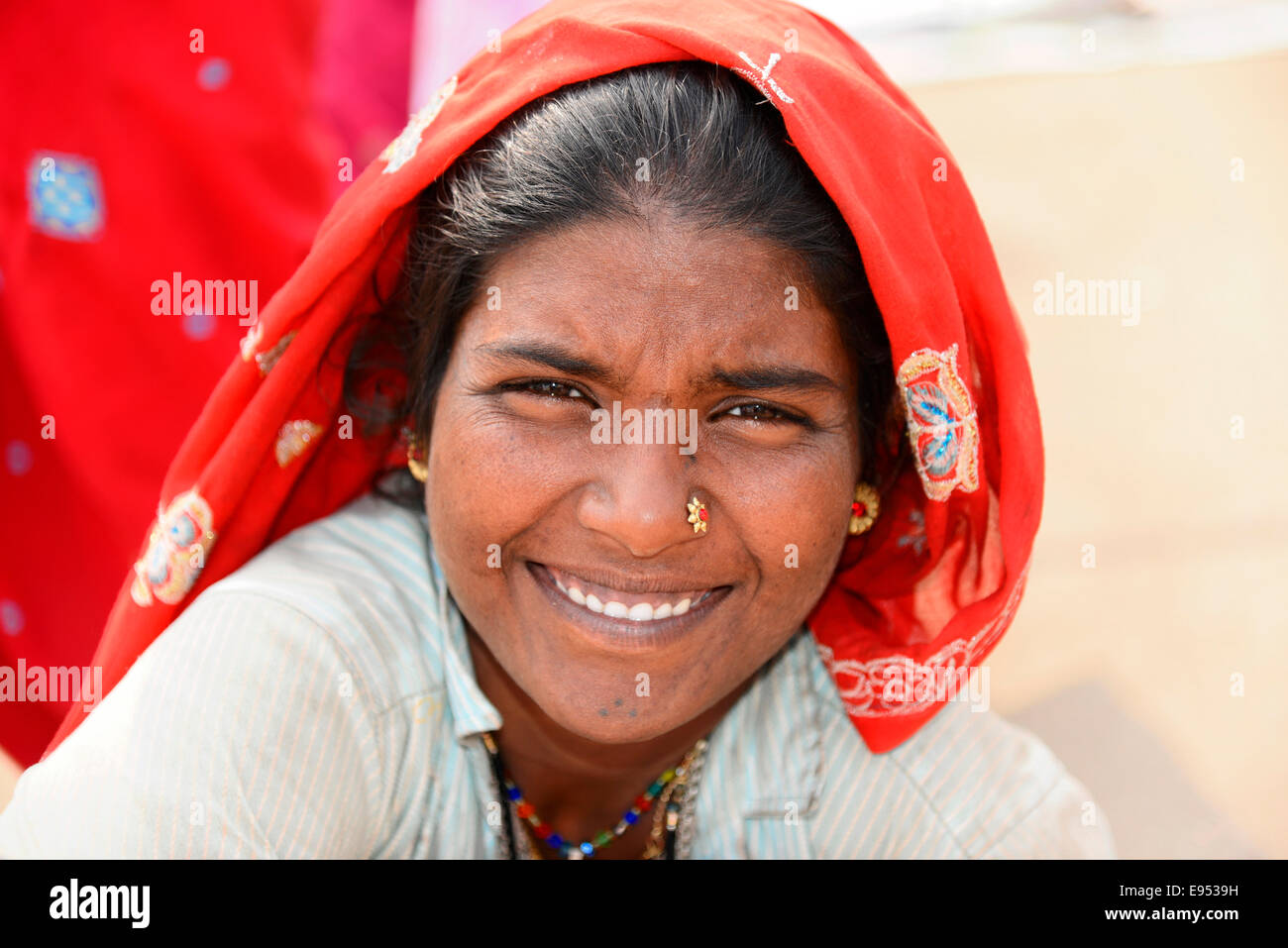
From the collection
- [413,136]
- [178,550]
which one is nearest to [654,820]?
[178,550]

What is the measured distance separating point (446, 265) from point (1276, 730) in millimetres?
2057

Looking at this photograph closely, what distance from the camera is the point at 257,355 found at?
1.49 meters

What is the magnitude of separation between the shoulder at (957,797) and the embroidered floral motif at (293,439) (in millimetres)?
805

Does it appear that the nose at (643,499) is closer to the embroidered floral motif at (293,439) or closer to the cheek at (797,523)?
the cheek at (797,523)

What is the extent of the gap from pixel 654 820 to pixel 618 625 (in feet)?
1.48

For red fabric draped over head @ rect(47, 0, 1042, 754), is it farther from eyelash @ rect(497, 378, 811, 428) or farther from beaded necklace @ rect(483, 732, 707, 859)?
beaded necklace @ rect(483, 732, 707, 859)

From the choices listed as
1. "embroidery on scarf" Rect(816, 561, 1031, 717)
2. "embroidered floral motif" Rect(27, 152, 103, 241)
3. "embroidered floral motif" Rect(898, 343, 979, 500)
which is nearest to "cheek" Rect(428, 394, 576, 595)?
"embroidered floral motif" Rect(898, 343, 979, 500)

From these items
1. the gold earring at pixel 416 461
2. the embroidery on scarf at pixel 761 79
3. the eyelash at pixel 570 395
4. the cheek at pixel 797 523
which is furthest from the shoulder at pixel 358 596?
the embroidery on scarf at pixel 761 79

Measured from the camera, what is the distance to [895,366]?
144 cm

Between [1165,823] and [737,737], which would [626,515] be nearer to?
[737,737]

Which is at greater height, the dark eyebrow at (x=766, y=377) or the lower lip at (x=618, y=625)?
the dark eyebrow at (x=766, y=377)

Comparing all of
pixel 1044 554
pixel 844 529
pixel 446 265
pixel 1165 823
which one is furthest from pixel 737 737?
pixel 1044 554

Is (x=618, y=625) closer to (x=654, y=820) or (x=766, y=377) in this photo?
(x=766, y=377)

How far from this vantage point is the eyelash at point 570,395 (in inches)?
A: 55.3
